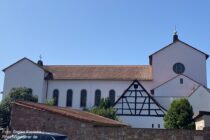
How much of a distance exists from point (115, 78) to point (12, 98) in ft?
47.3

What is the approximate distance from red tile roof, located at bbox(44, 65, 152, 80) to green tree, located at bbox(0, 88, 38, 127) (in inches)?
232

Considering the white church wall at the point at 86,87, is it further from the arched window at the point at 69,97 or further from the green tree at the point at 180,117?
the green tree at the point at 180,117

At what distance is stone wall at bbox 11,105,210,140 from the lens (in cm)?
2088

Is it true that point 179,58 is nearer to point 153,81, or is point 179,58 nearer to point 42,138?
point 153,81

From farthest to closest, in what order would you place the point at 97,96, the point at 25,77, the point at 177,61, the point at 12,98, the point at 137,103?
1. the point at 25,77
2. the point at 97,96
3. the point at 177,61
4. the point at 12,98
5. the point at 137,103

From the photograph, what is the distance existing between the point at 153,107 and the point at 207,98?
21.3 feet

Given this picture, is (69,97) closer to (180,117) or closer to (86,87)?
(86,87)

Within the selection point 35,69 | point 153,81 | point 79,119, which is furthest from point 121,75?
point 79,119

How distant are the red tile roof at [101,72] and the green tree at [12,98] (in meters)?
5.89

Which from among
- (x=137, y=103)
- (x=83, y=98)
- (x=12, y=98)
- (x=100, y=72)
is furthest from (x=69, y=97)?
(x=137, y=103)

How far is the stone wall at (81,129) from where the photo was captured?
20875mm

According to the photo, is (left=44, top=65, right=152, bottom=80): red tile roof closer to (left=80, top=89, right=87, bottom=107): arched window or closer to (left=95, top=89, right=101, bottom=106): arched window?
(left=95, top=89, right=101, bottom=106): arched window

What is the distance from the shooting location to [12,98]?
151ft

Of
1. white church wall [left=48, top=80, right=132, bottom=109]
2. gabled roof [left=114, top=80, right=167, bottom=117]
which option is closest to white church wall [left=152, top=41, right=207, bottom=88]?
white church wall [left=48, top=80, right=132, bottom=109]
